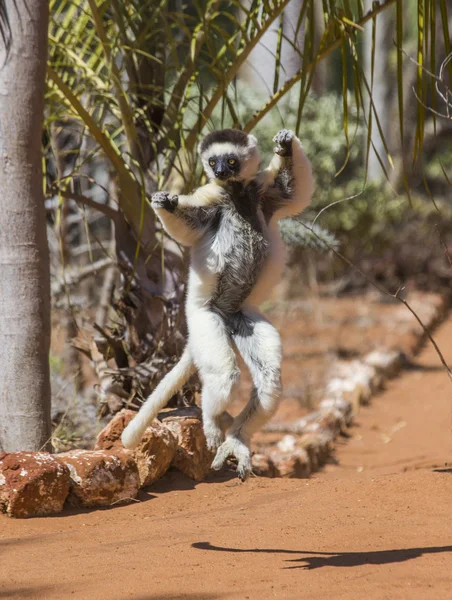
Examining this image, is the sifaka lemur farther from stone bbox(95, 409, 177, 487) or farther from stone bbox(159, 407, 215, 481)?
stone bbox(159, 407, 215, 481)

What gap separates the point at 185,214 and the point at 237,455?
1052 mm

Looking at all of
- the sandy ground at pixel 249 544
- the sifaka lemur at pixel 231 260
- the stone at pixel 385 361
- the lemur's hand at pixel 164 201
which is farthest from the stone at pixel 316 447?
the lemur's hand at pixel 164 201

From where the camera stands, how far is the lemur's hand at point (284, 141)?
3.37 metres

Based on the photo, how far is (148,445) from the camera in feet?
14.3

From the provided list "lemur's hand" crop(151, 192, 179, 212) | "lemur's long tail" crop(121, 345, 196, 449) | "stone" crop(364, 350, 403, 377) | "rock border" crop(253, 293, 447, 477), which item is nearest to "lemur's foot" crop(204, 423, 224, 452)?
"lemur's long tail" crop(121, 345, 196, 449)

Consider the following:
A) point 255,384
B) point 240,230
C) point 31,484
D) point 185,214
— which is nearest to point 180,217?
point 185,214

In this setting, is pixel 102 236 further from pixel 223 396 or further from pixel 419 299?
pixel 223 396

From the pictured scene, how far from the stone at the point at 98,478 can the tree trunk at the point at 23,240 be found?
34cm

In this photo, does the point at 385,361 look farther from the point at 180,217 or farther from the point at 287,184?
→ the point at 180,217

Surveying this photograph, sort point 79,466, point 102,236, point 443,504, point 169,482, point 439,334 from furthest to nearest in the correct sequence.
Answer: point 102,236, point 439,334, point 169,482, point 79,466, point 443,504

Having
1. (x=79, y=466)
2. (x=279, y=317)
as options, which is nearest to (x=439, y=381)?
(x=279, y=317)

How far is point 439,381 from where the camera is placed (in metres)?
9.05

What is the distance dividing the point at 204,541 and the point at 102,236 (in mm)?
11012

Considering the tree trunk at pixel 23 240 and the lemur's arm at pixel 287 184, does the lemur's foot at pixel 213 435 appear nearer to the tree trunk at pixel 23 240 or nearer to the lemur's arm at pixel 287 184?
the lemur's arm at pixel 287 184
